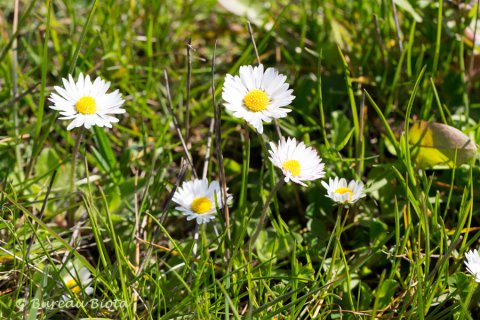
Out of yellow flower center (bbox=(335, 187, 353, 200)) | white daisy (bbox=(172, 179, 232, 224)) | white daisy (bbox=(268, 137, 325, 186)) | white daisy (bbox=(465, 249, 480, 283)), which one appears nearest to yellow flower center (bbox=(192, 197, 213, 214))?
white daisy (bbox=(172, 179, 232, 224))

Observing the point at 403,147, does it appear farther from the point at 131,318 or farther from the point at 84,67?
the point at 84,67

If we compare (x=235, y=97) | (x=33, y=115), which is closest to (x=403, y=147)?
(x=235, y=97)

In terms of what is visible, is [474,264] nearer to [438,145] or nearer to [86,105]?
[438,145]

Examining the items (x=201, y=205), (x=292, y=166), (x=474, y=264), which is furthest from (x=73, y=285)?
(x=474, y=264)

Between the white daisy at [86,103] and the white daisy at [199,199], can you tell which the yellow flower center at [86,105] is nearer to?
the white daisy at [86,103]

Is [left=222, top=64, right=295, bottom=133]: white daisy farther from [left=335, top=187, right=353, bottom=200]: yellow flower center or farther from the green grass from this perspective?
[left=335, top=187, right=353, bottom=200]: yellow flower center

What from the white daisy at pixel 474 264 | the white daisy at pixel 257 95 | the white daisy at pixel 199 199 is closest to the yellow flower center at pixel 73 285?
the white daisy at pixel 199 199
